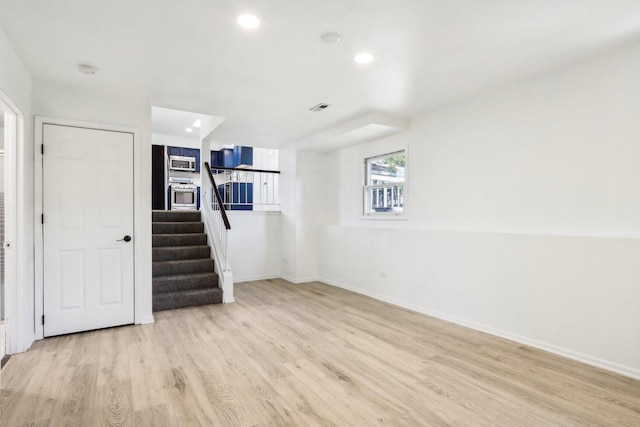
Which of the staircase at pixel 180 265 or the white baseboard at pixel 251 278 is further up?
the staircase at pixel 180 265

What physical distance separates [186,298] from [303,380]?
2.64 metres

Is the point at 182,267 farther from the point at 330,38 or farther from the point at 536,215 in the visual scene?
the point at 536,215

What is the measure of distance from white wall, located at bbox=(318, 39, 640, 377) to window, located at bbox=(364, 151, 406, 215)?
0.96 ft

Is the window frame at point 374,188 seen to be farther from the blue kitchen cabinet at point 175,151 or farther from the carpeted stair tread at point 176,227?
the blue kitchen cabinet at point 175,151

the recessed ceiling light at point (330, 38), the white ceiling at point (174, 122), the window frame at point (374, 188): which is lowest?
the window frame at point (374, 188)

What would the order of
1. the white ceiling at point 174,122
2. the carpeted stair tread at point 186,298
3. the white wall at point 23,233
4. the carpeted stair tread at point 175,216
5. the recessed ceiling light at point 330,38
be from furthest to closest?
the white ceiling at point 174,122
the carpeted stair tread at point 175,216
the carpeted stair tread at point 186,298
the white wall at point 23,233
the recessed ceiling light at point 330,38

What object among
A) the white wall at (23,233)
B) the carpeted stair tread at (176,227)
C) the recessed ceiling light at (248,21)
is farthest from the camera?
the carpeted stair tread at (176,227)

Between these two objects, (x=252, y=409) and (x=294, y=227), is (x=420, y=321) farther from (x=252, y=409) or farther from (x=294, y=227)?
(x=294, y=227)

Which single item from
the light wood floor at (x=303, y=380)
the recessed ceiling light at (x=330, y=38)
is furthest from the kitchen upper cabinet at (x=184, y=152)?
the recessed ceiling light at (x=330, y=38)

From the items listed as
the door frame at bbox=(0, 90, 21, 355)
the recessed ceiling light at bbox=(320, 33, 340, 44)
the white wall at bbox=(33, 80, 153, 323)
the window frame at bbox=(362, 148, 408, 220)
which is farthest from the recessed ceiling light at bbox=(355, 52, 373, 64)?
the door frame at bbox=(0, 90, 21, 355)

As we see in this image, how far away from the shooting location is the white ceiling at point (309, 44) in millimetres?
2178

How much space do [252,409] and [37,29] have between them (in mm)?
3105

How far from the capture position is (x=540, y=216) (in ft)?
10.5

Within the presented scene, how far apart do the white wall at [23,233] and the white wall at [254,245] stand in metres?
3.15
